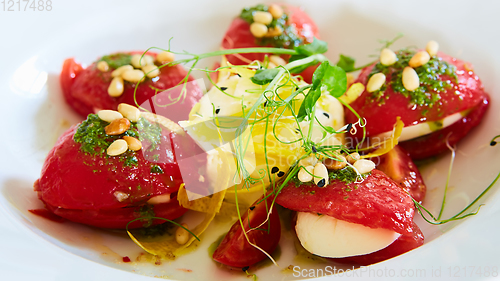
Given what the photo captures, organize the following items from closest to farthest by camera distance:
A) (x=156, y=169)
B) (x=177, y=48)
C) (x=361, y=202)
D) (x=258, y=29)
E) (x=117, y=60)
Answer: (x=361, y=202), (x=156, y=169), (x=117, y=60), (x=258, y=29), (x=177, y=48)

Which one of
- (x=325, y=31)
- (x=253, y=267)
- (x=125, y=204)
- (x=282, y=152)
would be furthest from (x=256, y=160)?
(x=325, y=31)

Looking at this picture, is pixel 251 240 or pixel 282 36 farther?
pixel 282 36

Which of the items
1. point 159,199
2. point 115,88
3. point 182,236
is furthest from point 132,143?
point 115,88

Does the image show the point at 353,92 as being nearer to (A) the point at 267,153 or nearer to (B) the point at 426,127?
(B) the point at 426,127

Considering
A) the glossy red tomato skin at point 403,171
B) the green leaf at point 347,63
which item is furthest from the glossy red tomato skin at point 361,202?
the green leaf at point 347,63

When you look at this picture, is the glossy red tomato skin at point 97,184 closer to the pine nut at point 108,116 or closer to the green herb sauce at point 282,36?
the pine nut at point 108,116

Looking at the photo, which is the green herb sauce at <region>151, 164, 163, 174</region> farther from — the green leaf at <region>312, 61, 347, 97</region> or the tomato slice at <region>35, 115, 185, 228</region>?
the green leaf at <region>312, 61, 347, 97</region>

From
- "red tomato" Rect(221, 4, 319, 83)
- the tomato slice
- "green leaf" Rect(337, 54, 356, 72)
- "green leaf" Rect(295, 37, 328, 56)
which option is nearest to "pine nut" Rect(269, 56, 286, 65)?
"red tomato" Rect(221, 4, 319, 83)

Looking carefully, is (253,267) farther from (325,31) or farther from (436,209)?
(325,31)
